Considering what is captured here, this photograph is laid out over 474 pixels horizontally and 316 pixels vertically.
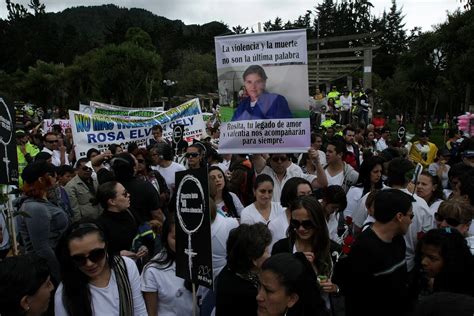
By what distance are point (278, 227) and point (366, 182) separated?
1890mm

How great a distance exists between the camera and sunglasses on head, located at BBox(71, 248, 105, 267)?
297cm

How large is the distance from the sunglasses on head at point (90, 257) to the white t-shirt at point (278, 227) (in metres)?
1.76

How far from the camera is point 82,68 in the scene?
161 ft

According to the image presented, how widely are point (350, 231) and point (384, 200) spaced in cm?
177

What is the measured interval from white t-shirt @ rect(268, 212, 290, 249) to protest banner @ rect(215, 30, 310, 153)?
1.12 metres

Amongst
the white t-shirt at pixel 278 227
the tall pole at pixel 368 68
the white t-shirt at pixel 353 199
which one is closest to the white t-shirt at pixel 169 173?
the white t-shirt at pixel 353 199

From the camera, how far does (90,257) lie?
2977 mm

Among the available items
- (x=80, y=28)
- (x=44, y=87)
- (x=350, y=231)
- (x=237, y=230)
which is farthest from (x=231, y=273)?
(x=80, y=28)

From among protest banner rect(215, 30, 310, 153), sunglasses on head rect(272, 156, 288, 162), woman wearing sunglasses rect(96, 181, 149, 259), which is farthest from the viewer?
sunglasses on head rect(272, 156, 288, 162)

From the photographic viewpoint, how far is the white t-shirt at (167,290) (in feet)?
10.9

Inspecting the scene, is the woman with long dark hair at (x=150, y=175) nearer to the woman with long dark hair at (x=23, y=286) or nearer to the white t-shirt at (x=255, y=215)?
the white t-shirt at (x=255, y=215)

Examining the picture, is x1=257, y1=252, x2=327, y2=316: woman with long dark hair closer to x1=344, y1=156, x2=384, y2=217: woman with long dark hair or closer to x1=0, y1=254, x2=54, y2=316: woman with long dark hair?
x1=0, y1=254, x2=54, y2=316: woman with long dark hair

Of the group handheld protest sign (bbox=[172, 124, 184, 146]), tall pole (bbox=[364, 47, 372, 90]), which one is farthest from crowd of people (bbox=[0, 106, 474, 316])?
tall pole (bbox=[364, 47, 372, 90])

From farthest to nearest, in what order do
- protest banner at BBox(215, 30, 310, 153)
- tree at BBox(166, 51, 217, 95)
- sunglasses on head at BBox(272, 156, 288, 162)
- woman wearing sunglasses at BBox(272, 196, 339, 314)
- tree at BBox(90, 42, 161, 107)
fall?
tree at BBox(166, 51, 217, 95)
tree at BBox(90, 42, 161, 107)
sunglasses on head at BBox(272, 156, 288, 162)
protest banner at BBox(215, 30, 310, 153)
woman wearing sunglasses at BBox(272, 196, 339, 314)
